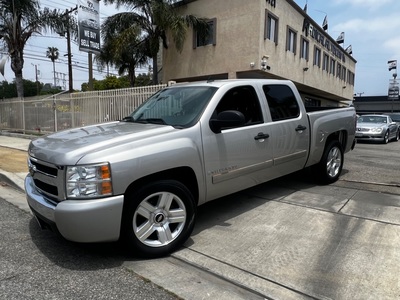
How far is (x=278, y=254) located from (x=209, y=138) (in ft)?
4.77

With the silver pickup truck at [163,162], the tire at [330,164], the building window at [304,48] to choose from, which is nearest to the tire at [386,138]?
the building window at [304,48]

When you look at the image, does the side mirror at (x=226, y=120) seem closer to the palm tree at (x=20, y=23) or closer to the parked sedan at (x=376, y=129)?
the parked sedan at (x=376, y=129)

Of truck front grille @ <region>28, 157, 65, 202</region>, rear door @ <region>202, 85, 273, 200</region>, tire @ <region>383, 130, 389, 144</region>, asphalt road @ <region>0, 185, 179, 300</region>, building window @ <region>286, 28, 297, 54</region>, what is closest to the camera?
asphalt road @ <region>0, 185, 179, 300</region>

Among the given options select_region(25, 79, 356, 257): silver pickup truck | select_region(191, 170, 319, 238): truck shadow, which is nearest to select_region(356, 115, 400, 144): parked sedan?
select_region(191, 170, 319, 238): truck shadow

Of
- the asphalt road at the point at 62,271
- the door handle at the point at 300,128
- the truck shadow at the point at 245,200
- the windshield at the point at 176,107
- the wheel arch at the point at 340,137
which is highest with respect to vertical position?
the windshield at the point at 176,107

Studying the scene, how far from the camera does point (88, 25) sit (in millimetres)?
→ 13750

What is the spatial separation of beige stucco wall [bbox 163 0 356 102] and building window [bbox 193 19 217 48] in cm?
22

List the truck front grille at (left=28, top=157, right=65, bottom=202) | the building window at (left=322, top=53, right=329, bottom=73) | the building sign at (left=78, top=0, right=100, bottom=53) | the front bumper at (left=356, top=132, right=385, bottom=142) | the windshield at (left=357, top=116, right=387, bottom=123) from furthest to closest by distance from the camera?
the building window at (left=322, top=53, right=329, bottom=73), the windshield at (left=357, top=116, right=387, bottom=123), the front bumper at (left=356, top=132, right=385, bottom=142), the building sign at (left=78, top=0, right=100, bottom=53), the truck front grille at (left=28, top=157, right=65, bottom=202)

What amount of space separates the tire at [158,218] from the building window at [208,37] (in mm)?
16233

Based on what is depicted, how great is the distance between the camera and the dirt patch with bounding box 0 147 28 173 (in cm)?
763

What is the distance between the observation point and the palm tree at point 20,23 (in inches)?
690

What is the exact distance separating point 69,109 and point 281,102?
457 inches

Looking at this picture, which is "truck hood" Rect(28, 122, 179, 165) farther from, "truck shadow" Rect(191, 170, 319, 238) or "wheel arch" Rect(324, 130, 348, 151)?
"wheel arch" Rect(324, 130, 348, 151)

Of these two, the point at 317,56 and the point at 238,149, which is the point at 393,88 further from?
the point at 238,149
